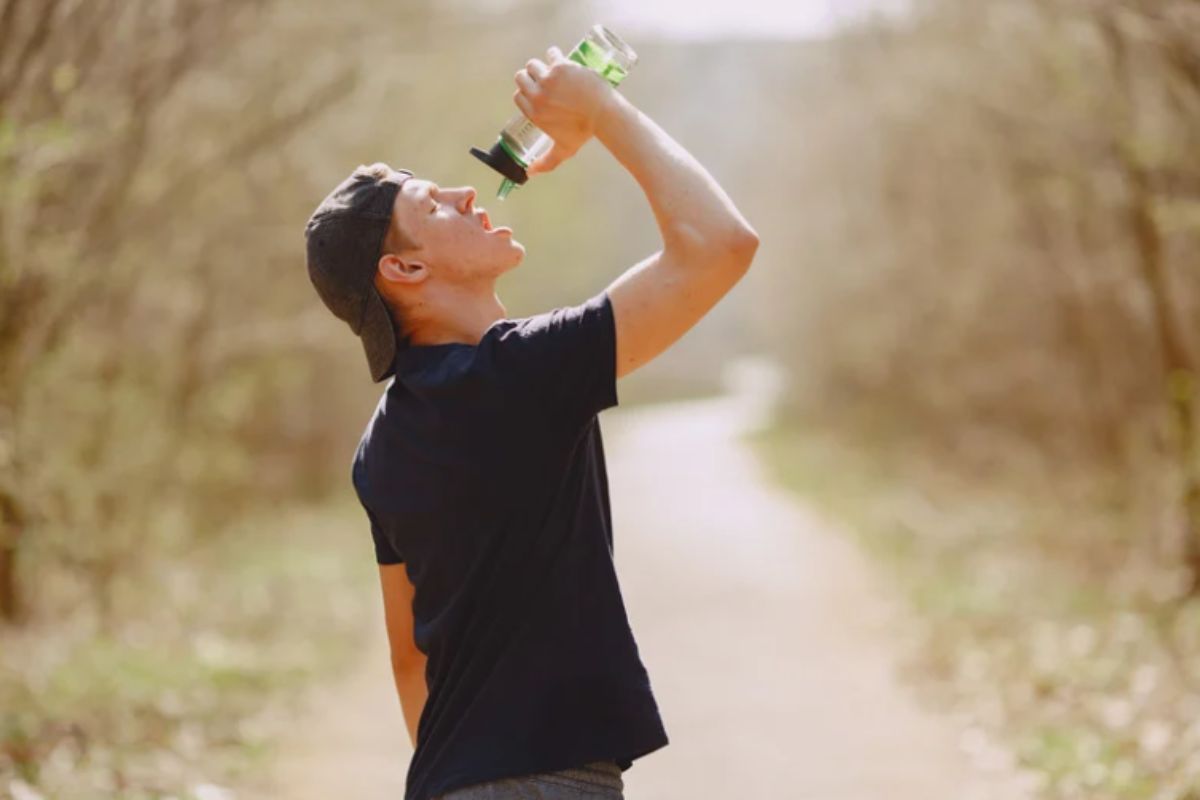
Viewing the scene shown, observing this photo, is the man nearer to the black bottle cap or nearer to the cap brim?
the cap brim

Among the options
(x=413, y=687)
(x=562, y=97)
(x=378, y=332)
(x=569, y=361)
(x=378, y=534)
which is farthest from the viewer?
(x=413, y=687)

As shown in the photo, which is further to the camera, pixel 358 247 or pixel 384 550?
pixel 384 550

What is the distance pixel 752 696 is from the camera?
846cm

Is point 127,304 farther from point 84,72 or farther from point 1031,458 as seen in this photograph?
point 1031,458

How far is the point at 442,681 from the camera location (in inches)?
96.1

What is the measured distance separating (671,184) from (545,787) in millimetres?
A: 994

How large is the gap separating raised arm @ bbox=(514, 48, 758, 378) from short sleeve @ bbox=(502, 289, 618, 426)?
28 millimetres

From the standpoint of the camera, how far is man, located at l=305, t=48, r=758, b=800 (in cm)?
228

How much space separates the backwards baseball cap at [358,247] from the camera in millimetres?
2449

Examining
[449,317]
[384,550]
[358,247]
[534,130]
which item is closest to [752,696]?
[384,550]

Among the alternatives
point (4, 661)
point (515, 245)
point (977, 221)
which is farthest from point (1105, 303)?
point (515, 245)

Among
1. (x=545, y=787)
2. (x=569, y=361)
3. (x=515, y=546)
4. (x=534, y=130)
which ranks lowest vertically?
(x=545, y=787)

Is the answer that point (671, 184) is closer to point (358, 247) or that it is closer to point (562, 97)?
point (562, 97)

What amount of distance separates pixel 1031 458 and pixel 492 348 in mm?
17211
